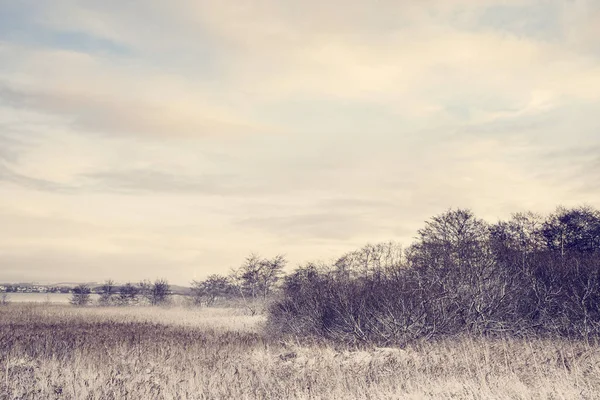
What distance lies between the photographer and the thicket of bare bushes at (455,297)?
13180mm

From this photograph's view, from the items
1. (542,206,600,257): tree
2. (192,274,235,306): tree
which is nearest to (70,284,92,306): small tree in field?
(192,274,235,306): tree

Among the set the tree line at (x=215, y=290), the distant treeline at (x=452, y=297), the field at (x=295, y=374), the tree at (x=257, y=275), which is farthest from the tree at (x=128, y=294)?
the field at (x=295, y=374)

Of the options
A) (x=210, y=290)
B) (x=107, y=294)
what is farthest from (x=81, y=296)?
(x=210, y=290)

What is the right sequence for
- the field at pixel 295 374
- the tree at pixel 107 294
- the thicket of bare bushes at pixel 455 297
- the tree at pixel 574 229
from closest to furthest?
the field at pixel 295 374 → the thicket of bare bushes at pixel 455 297 → the tree at pixel 574 229 → the tree at pixel 107 294

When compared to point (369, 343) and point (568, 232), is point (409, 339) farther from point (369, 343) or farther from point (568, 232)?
point (568, 232)

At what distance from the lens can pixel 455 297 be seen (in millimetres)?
13711

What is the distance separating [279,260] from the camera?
39.2 meters

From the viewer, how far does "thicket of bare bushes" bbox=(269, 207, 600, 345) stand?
43.2 feet

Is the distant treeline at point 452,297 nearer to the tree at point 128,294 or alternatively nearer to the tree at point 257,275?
the tree at point 257,275

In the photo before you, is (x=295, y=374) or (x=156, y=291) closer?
(x=295, y=374)

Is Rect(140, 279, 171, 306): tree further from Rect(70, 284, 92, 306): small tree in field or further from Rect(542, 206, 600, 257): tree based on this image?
Rect(542, 206, 600, 257): tree

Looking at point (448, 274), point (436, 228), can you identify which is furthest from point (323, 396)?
point (436, 228)

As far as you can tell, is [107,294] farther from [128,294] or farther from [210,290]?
[210,290]

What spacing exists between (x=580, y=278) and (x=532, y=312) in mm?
2059
